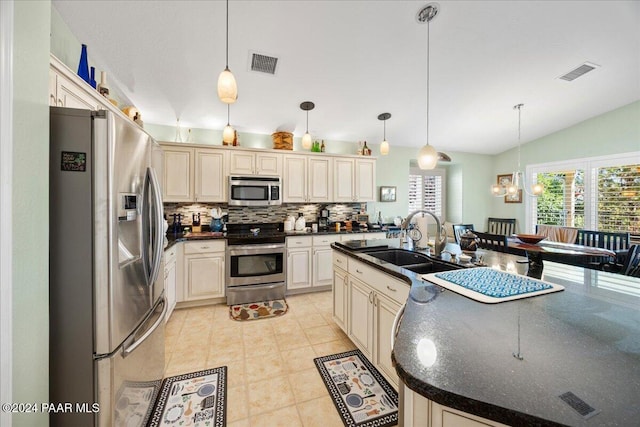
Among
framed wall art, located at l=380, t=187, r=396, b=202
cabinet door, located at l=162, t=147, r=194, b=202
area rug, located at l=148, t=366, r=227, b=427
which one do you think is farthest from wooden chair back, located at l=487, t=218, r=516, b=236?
cabinet door, located at l=162, t=147, r=194, b=202

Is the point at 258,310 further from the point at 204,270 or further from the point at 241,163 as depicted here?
the point at 241,163

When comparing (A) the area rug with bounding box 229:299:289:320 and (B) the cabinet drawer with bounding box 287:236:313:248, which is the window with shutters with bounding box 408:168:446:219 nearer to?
(B) the cabinet drawer with bounding box 287:236:313:248

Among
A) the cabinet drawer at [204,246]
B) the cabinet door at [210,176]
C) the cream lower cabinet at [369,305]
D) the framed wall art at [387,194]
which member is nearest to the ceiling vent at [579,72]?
the framed wall art at [387,194]

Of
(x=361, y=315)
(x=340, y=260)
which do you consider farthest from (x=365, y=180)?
(x=361, y=315)

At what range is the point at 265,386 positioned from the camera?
1.89 m

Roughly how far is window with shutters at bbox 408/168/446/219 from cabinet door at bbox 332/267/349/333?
3593 millimetres

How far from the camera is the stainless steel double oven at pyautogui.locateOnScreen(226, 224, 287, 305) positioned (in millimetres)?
3396

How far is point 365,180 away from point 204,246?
291 centimetres

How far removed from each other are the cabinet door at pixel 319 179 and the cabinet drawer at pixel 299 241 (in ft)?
2.42

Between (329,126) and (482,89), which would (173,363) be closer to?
(329,126)

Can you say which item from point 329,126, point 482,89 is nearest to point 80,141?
point 329,126

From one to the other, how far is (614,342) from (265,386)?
1.97 meters

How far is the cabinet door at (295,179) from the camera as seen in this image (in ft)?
13.3

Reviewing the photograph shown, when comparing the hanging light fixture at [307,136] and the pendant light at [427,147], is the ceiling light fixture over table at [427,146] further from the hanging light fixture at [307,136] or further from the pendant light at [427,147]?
the hanging light fixture at [307,136]
